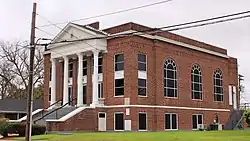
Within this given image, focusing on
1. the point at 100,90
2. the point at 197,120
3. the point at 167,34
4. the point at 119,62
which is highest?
the point at 167,34

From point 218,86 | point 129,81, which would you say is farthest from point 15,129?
point 218,86

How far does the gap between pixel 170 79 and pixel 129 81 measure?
680cm

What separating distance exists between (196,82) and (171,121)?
7572 mm

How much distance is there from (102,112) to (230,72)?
2459 cm

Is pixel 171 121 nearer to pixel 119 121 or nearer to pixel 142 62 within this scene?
pixel 119 121

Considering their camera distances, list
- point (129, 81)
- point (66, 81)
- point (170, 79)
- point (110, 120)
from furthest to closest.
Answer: point (66, 81)
point (170, 79)
point (110, 120)
point (129, 81)

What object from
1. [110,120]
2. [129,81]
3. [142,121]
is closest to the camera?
[129,81]

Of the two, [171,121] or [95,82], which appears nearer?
[95,82]

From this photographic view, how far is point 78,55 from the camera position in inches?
1672

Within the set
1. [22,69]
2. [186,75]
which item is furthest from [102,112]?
[22,69]

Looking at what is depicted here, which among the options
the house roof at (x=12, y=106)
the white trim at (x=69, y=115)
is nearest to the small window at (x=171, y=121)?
the white trim at (x=69, y=115)

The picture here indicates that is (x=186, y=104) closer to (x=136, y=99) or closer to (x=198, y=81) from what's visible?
(x=198, y=81)

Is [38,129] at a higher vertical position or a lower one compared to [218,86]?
lower

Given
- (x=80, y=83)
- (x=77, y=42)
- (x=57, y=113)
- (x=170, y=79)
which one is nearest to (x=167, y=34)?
(x=170, y=79)
